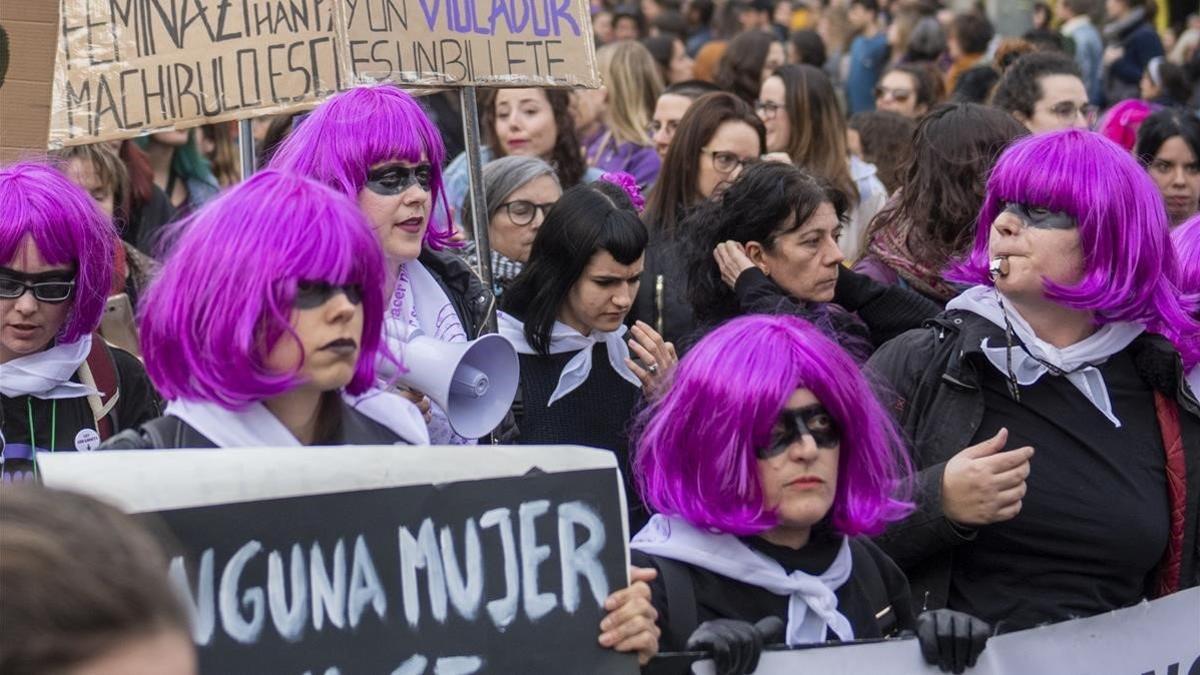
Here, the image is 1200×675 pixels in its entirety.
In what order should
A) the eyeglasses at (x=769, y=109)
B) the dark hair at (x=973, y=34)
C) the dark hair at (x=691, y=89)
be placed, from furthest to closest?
the dark hair at (x=973, y=34)
the eyeglasses at (x=769, y=109)
the dark hair at (x=691, y=89)

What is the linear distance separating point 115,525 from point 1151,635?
2751 mm

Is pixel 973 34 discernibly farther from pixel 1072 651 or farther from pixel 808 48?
pixel 1072 651

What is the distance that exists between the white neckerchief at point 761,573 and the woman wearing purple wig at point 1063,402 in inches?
23.6

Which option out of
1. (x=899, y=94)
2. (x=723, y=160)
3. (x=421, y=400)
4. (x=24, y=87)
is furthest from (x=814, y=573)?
(x=899, y=94)

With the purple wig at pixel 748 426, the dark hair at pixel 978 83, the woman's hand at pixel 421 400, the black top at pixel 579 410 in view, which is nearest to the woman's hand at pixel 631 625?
the purple wig at pixel 748 426

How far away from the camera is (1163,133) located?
682 centimetres

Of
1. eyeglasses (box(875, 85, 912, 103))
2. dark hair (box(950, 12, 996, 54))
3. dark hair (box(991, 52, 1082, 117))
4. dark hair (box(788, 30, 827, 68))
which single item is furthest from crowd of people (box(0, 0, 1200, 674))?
dark hair (box(950, 12, 996, 54))

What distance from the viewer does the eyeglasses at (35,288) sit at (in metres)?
3.69

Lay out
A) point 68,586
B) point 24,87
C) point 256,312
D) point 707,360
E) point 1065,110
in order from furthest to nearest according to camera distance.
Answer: point 1065,110 → point 24,87 → point 707,360 → point 256,312 → point 68,586

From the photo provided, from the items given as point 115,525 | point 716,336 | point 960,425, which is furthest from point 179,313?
point 960,425

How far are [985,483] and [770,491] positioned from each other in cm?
68

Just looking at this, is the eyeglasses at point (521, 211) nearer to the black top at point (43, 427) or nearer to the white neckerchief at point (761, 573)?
the black top at point (43, 427)

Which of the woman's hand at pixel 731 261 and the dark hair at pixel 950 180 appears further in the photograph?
the dark hair at pixel 950 180

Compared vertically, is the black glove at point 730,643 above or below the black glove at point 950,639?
above
